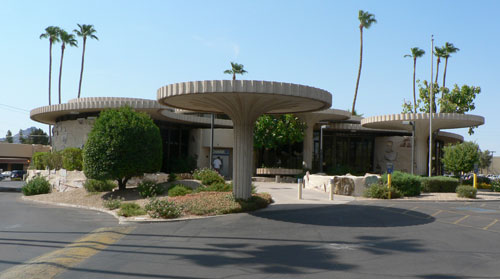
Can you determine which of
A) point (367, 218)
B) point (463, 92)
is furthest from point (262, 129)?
point (463, 92)

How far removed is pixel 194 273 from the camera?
27.0ft

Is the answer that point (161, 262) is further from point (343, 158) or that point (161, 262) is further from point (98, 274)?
point (343, 158)

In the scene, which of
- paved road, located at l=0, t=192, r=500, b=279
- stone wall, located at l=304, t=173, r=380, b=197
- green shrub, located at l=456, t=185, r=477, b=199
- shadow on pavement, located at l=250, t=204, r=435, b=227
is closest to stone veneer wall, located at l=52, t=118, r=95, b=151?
paved road, located at l=0, t=192, r=500, b=279

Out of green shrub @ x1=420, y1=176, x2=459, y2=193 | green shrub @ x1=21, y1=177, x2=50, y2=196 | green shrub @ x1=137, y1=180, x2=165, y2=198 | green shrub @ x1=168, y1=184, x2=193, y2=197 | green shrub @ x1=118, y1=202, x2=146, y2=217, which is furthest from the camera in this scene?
green shrub @ x1=21, y1=177, x2=50, y2=196

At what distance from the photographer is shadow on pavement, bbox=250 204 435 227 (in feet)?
48.4

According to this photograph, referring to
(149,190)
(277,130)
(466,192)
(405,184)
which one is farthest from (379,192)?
(277,130)

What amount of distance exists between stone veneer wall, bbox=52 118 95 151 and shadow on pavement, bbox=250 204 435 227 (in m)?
22.3

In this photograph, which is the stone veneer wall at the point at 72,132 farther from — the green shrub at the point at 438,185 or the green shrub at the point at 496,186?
the green shrub at the point at 496,186

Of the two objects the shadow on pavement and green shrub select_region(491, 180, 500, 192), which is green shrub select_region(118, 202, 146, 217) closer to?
the shadow on pavement

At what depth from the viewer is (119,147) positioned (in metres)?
23.8

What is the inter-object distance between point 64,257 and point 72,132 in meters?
29.7

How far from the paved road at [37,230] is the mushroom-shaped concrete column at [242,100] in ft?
17.5

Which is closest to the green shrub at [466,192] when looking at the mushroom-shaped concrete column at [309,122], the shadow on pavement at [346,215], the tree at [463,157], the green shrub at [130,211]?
the tree at [463,157]

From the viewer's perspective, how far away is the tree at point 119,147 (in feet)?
78.1
